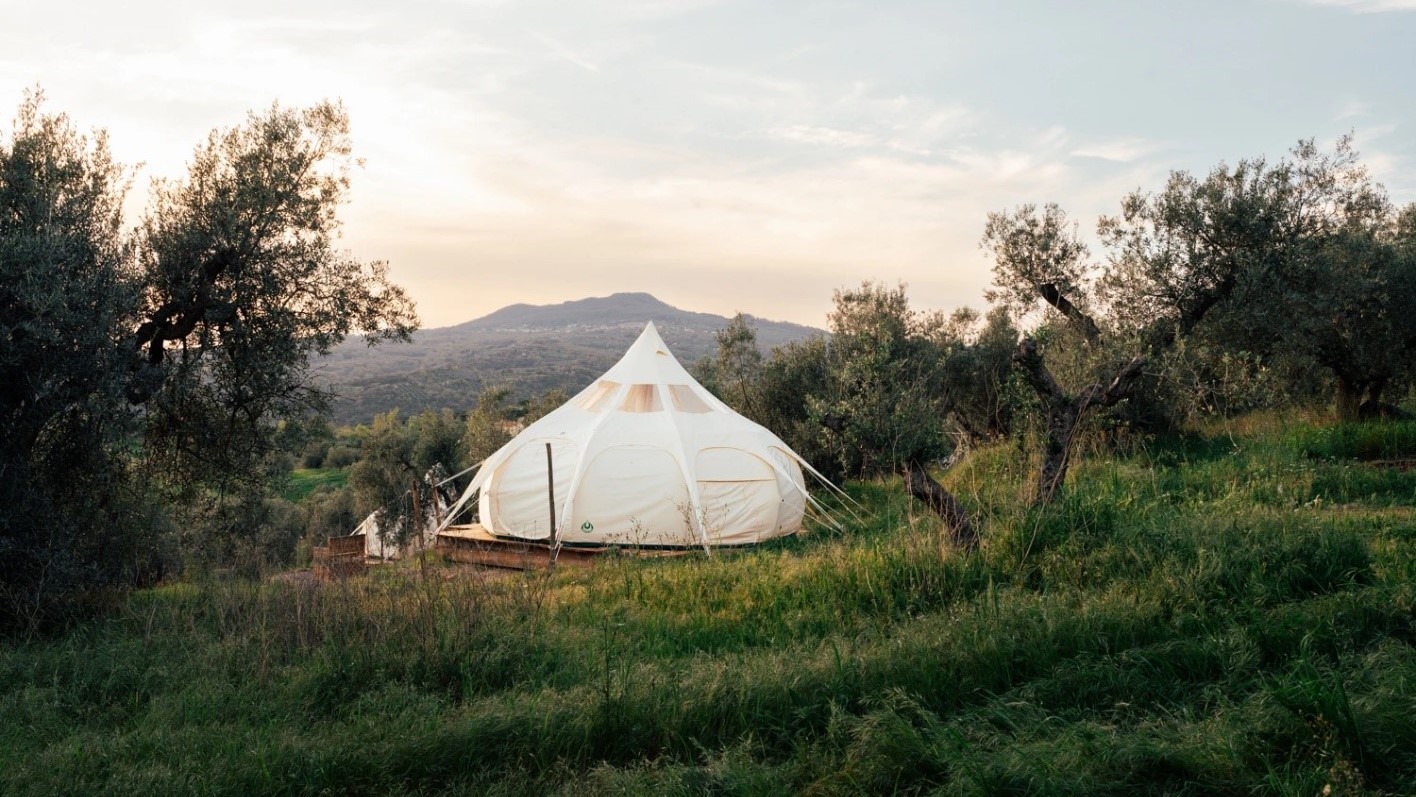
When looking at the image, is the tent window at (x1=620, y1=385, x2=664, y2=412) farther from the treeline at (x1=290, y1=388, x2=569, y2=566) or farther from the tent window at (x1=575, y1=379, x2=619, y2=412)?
the treeline at (x1=290, y1=388, x2=569, y2=566)

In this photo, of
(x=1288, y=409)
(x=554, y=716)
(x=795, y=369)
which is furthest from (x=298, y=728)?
(x=795, y=369)

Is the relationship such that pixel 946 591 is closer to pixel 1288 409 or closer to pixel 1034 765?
pixel 1034 765

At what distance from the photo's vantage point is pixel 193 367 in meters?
10.7

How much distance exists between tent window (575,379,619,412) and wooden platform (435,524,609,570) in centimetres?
262

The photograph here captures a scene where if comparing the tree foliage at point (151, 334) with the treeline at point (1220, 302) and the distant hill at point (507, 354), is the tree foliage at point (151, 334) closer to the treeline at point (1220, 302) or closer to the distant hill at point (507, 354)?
the distant hill at point (507, 354)

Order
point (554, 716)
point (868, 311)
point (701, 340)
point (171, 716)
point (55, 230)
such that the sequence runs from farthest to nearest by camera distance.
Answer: point (701, 340) < point (868, 311) < point (55, 230) < point (171, 716) < point (554, 716)

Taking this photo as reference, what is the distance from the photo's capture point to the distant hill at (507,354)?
56366 millimetres

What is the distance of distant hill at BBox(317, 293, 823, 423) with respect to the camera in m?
56.4

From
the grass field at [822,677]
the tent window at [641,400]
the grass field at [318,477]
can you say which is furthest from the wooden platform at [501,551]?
the grass field at [318,477]

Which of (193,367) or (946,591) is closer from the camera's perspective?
(946,591)

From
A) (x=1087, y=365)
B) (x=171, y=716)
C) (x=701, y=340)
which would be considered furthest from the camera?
(x=701, y=340)

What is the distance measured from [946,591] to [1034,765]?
2.75 meters

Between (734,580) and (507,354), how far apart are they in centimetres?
8879

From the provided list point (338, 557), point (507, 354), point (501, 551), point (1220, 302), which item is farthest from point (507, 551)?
point (507, 354)
